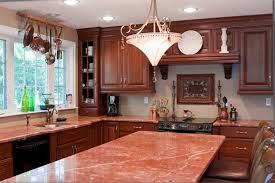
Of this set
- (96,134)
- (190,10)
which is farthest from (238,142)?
(96,134)

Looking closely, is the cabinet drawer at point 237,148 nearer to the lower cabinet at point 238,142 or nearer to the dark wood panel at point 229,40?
the lower cabinet at point 238,142

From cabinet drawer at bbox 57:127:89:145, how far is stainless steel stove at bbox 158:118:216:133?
106cm

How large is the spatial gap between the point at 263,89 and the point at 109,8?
233 cm

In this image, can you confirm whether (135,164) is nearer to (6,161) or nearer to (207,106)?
(6,161)

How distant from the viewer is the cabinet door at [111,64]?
491 centimetres

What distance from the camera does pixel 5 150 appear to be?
9.46 ft

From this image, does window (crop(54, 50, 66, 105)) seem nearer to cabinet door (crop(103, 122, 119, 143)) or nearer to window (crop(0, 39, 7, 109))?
cabinet door (crop(103, 122, 119, 143))

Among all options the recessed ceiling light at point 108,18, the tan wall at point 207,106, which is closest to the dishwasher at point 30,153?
the recessed ceiling light at point 108,18

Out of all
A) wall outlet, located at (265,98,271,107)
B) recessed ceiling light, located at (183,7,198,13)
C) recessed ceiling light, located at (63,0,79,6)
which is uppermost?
recessed ceiling light, located at (183,7,198,13)

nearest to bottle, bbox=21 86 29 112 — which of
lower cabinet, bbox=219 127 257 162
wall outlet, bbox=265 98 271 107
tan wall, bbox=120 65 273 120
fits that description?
tan wall, bbox=120 65 273 120

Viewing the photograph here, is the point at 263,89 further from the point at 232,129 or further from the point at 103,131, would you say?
the point at 103,131

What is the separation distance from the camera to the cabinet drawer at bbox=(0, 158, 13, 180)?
112 inches

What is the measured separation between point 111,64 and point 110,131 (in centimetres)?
109

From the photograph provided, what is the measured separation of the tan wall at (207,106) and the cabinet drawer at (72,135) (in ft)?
3.63
